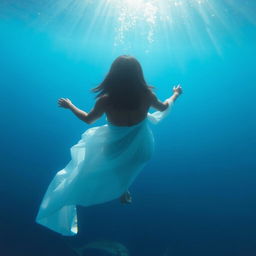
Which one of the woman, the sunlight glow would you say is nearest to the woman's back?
the woman

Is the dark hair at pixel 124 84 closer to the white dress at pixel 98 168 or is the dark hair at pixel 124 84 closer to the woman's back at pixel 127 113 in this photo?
the woman's back at pixel 127 113

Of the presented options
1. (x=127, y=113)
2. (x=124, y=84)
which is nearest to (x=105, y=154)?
(x=127, y=113)

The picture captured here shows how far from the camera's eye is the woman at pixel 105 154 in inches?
69.1

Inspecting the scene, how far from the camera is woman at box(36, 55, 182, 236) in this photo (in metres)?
1.75

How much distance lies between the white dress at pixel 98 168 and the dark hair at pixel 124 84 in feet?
1.03

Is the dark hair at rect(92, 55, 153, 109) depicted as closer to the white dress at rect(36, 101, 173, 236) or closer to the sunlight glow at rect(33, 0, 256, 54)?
the white dress at rect(36, 101, 173, 236)

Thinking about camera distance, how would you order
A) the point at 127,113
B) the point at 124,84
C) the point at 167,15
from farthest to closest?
1. the point at 167,15
2. the point at 127,113
3. the point at 124,84

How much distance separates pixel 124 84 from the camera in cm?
164

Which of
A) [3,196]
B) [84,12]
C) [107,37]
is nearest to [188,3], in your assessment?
[84,12]

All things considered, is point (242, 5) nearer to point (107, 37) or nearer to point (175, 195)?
point (175, 195)

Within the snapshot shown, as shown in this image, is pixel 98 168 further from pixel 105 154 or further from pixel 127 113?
pixel 127 113

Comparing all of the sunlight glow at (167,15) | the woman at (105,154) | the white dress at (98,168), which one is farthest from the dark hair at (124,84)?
the sunlight glow at (167,15)

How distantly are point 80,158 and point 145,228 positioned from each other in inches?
82.2

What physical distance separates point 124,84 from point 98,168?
0.81m
